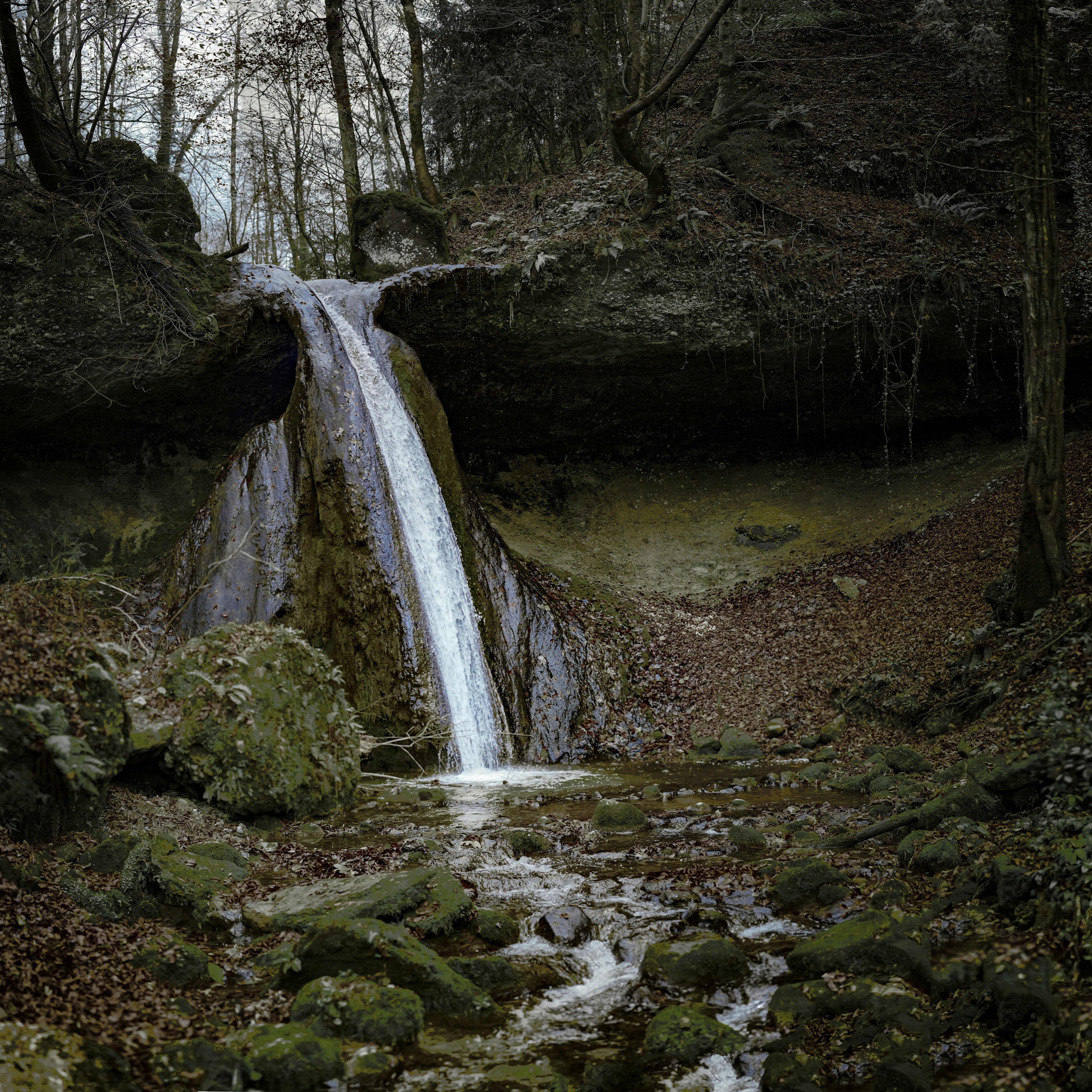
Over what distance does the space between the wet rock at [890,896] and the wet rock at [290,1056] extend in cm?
267

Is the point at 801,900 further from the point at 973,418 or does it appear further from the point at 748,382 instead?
the point at 973,418

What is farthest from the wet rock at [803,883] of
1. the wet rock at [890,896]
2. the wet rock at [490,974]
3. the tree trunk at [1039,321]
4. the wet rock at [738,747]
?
the wet rock at [738,747]

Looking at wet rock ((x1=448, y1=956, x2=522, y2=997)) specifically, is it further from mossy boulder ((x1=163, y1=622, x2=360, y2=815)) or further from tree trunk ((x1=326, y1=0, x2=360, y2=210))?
tree trunk ((x1=326, y1=0, x2=360, y2=210))

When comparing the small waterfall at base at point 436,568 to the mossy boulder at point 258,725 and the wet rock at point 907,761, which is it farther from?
the wet rock at point 907,761

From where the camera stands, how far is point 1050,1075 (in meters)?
2.68

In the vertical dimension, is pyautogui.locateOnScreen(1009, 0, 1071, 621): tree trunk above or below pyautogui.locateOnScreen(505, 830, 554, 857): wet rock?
above

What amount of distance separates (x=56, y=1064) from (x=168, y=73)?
17.6 meters

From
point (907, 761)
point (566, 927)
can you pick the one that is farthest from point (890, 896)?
point (907, 761)

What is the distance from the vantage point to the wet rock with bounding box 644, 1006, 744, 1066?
10.6ft

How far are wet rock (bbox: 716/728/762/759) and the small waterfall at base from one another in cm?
272

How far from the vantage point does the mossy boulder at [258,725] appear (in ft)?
20.5

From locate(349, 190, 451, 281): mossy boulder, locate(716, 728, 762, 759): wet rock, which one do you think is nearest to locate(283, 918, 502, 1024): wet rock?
locate(716, 728, 762, 759): wet rock

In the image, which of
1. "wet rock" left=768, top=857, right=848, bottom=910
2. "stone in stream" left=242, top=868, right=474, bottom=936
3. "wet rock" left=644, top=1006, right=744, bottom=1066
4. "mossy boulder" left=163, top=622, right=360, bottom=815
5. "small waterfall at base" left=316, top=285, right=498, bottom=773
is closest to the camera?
"wet rock" left=644, top=1006, right=744, bottom=1066

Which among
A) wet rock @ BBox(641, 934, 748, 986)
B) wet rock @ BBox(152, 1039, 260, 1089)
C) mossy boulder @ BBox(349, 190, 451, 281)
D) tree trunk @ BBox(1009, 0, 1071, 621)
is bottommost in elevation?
wet rock @ BBox(641, 934, 748, 986)
